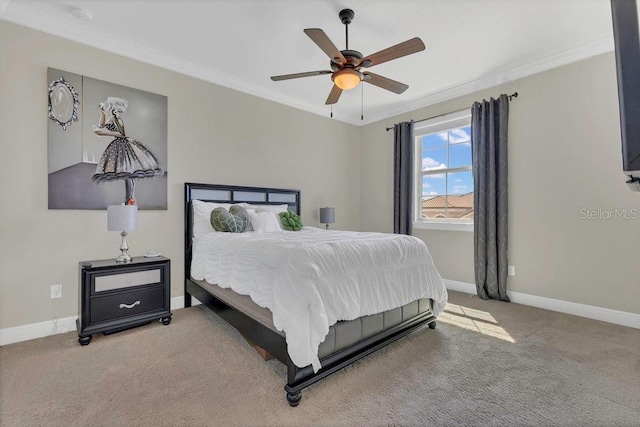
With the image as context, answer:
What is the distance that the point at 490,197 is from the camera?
149 inches

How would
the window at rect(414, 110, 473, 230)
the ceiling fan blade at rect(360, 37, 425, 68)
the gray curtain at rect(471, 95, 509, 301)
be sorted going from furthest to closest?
1. the window at rect(414, 110, 473, 230)
2. the gray curtain at rect(471, 95, 509, 301)
3. the ceiling fan blade at rect(360, 37, 425, 68)


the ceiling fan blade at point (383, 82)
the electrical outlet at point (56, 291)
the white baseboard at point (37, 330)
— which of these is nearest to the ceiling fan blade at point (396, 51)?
the ceiling fan blade at point (383, 82)

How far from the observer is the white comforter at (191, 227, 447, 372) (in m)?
1.79

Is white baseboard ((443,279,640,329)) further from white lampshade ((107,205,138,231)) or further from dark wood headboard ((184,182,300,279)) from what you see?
white lampshade ((107,205,138,231))

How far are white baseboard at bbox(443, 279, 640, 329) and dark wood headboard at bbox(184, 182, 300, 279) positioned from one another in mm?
2955

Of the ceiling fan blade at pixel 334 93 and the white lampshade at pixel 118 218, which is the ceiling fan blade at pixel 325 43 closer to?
the ceiling fan blade at pixel 334 93

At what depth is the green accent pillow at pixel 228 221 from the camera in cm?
320

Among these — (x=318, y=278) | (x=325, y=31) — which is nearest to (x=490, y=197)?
(x=325, y=31)

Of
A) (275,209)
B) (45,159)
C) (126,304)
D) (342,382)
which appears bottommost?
(342,382)

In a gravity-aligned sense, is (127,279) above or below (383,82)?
below

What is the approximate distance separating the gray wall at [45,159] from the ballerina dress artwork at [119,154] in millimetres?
272

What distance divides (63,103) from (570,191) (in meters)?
5.31

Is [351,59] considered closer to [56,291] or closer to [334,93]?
[334,93]

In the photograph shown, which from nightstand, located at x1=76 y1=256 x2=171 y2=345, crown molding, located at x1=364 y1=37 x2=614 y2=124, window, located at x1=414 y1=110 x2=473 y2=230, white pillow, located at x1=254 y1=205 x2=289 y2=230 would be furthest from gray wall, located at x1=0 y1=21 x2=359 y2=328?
window, located at x1=414 y1=110 x2=473 y2=230
